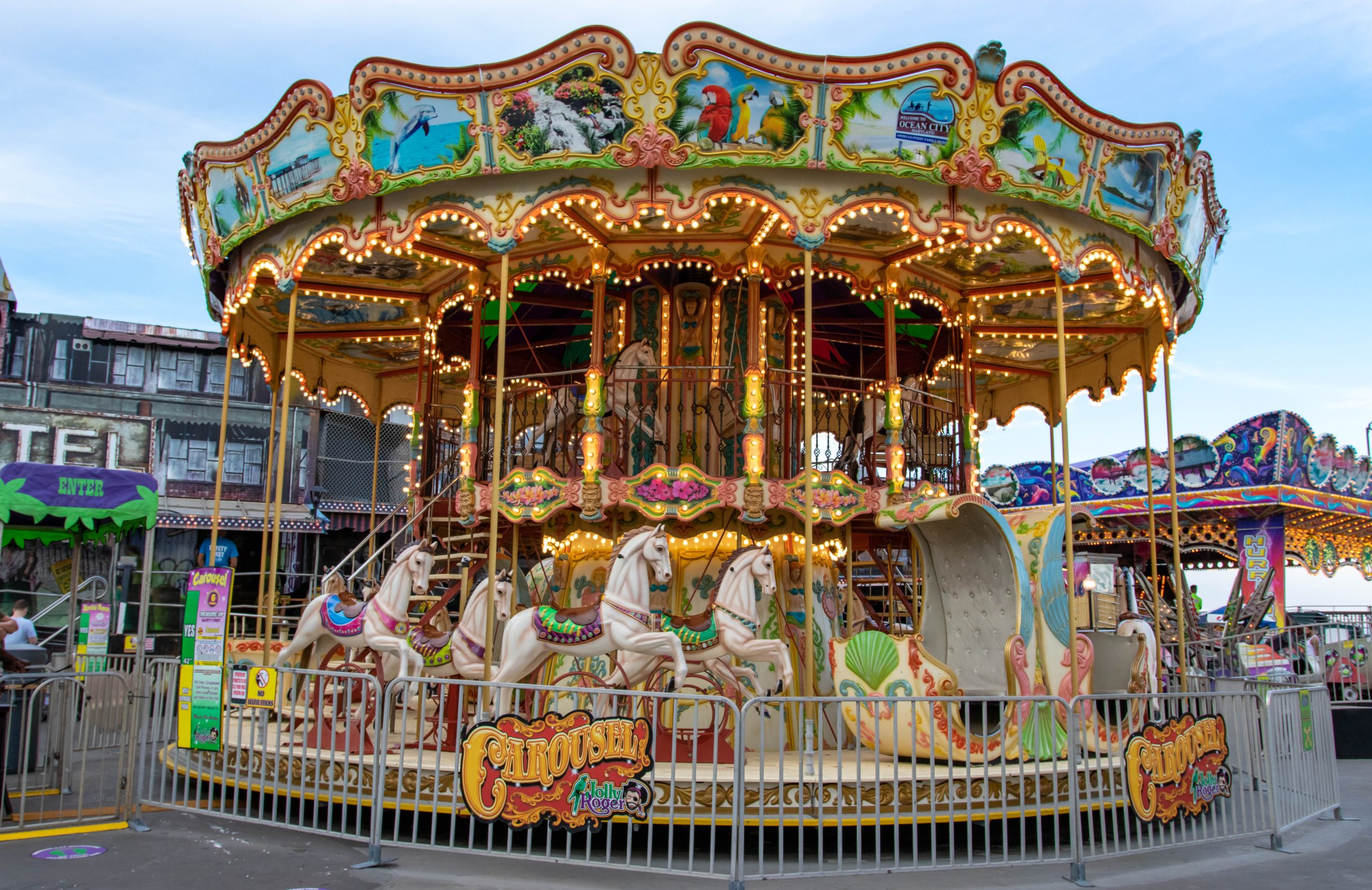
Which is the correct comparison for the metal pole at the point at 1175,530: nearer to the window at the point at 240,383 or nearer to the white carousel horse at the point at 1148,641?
the white carousel horse at the point at 1148,641

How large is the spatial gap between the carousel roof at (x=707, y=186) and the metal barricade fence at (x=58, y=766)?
4690 millimetres

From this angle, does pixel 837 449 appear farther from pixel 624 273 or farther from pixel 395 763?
pixel 395 763

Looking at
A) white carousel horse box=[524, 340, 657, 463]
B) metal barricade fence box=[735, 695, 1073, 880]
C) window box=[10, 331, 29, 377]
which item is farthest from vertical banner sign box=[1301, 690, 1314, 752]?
window box=[10, 331, 29, 377]

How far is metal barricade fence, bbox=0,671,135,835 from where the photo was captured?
8469 millimetres

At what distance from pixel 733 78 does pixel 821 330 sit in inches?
250

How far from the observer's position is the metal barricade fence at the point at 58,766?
8.47 meters

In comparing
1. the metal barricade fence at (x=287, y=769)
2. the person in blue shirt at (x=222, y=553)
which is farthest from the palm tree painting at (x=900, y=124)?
the person in blue shirt at (x=222, y=553)

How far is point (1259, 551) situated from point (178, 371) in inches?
1145

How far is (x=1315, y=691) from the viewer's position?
1012 cm

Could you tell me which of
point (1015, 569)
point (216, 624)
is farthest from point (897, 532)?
point (216, 624)

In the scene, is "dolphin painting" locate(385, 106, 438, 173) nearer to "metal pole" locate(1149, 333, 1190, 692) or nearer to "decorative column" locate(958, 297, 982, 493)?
"decorative column" locate(958, 297, 982, 493)

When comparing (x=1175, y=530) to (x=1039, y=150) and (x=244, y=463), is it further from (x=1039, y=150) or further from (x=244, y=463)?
(x=244, y=463)

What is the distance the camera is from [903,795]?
8453 millimetres

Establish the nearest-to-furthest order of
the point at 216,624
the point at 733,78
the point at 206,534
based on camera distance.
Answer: the point at 216,624 → the point at 733,78 → the point at 206,534
